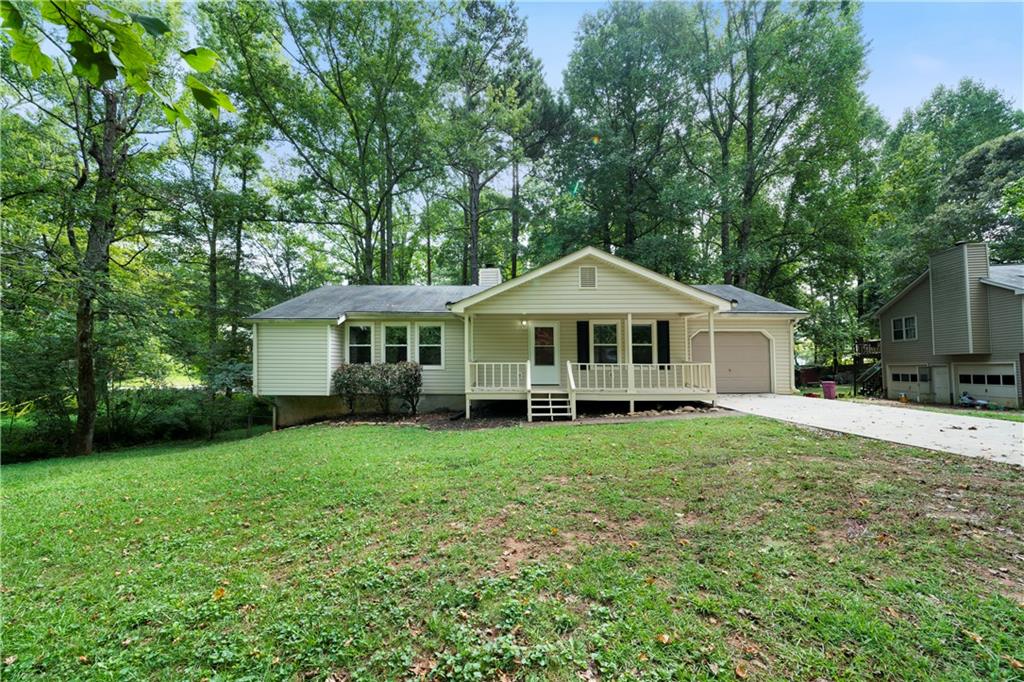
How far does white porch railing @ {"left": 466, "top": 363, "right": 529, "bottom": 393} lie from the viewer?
11227mm

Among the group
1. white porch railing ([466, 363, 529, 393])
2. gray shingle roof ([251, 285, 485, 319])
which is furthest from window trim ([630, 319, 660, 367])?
gray shingle roof ([251, 285, 485, 319])

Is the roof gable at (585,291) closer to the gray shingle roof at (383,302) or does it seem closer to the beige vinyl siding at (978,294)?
the gray shingle roof at (383,302)

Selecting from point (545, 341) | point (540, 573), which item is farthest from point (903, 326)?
point (540, 573)

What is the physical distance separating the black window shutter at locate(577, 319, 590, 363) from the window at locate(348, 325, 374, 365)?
663 cm

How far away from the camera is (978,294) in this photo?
1466 cm

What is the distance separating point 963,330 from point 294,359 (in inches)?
911

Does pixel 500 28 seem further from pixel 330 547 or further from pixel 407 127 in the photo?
pixel 330 547

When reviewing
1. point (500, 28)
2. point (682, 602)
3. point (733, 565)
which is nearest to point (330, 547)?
point (682, 602)

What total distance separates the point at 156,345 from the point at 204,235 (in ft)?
21.8

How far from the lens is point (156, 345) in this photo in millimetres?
12523

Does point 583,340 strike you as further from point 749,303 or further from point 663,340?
point 749,303

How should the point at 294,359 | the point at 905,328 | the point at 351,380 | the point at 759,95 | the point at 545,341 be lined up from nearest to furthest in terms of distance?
1. the point at 351,380
2. the point at 294,359
3. the point at 545,341
4. the point at 905,328
5. the point at 759,95

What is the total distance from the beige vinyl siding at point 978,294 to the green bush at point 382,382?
64.3 feet

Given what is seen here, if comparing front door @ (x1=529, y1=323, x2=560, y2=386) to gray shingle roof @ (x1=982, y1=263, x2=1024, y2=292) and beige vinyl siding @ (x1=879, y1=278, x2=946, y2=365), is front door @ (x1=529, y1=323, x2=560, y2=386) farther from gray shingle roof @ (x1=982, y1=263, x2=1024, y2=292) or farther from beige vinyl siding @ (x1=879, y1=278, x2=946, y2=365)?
beige vinyl siding @ (x1=879, y1=278, x2=946, y2=365)
